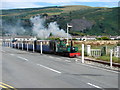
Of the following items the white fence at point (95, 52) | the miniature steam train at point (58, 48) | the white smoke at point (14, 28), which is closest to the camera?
the white fence at point (95, 52)

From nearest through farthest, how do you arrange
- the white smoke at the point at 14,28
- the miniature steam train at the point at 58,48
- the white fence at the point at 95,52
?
the white fence at the point at 95,52 → the miniature steam train at the point at 58,48 → the white smoke at the point at 14,28

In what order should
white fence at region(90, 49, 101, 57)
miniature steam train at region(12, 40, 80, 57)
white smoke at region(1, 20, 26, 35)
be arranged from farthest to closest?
white smoke at region(1, 20, 26, 35) → miniature steam train at region(12, 40, 80, 57) → white fence at region(90, 49, 101, 57)

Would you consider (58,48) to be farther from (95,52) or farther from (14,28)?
(14,28)

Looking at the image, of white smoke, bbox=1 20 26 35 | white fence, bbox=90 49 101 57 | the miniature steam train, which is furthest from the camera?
white smoke, bbox=1 20 26 35

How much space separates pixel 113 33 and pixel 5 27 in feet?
189

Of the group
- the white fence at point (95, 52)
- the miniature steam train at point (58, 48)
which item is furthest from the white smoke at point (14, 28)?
the white fence at point (95, 52)

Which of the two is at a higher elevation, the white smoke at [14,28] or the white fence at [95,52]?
the white smoke at [14,28]

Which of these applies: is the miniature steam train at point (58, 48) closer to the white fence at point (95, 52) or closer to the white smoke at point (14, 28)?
the white fence at point (95, 52)

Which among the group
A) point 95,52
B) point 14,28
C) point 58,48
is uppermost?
point 14,28

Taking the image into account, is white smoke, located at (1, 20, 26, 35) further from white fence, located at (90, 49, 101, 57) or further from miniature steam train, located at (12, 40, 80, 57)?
white fence, located at (90, 49, 101, 57)

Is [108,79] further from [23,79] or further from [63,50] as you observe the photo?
[63,50]

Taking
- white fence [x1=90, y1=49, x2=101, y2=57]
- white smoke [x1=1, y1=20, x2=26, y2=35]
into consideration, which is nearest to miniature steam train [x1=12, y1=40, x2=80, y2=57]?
white fence [x1=90, y1=49, x2=101, y2=57]

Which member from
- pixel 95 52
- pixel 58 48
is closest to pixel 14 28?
pixel 58 48

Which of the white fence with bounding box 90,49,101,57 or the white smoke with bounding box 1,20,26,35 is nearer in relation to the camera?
the white fence with bounding box 90,49,101,57
